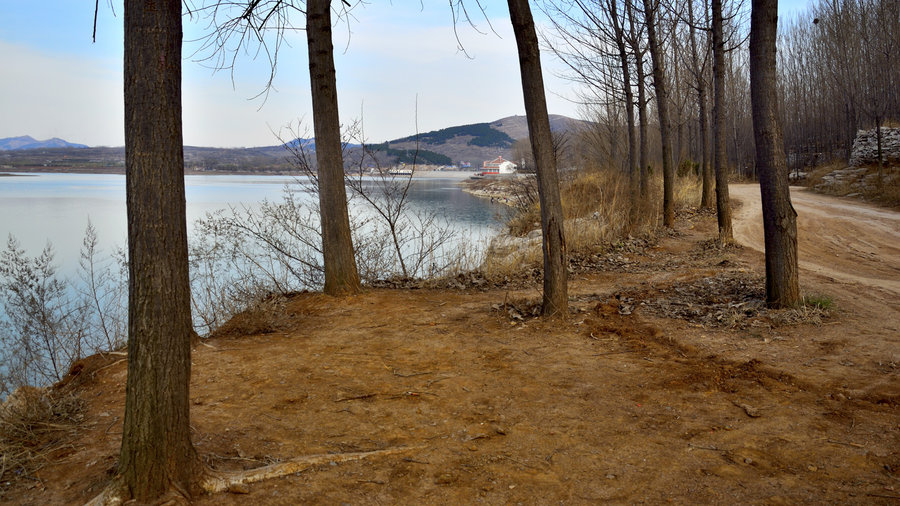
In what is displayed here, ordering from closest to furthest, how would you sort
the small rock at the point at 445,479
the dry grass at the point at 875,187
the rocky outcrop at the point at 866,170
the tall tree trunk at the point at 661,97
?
the small rock at the point at 445,479
the tall tree trunk at the point at 661,97
the dry grass at the point at 875,187
the rocky outcrop at the point at 866,170

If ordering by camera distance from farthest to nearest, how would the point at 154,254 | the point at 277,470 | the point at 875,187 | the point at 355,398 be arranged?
the point at 875,187 → the point at 355,398 → the point at 277,470 → the point at 154,254

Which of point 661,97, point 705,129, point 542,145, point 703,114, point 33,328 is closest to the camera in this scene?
point 542,145

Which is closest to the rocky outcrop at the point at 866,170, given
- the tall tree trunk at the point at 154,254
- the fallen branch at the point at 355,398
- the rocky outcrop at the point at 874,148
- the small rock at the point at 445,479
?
the rocky outcrop at the point at 874,148

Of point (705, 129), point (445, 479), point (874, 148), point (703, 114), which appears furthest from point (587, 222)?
point (874, 148)

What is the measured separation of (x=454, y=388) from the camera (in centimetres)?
454

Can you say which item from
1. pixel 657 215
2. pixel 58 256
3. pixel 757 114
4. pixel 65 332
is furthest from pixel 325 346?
pixel 657 215

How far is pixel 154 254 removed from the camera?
274cm

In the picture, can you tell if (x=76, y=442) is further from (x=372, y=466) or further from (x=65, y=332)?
(x=65, y=332)

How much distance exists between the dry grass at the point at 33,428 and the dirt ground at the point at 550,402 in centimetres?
10

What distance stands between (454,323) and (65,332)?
4.68 m

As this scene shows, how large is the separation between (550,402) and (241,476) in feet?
7.28

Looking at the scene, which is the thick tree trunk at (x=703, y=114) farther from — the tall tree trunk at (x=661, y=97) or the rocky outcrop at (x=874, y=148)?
the rocky outcrop at (x=874, y=148)

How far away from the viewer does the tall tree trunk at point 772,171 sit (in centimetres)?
607

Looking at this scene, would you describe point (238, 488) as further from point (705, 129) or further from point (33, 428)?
point (705, 129)
